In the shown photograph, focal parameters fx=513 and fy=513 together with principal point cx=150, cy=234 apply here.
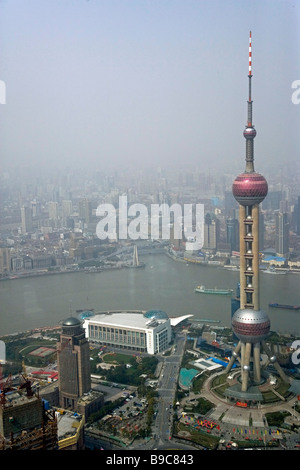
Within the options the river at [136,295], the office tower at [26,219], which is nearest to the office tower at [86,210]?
the office tower at [26,219]

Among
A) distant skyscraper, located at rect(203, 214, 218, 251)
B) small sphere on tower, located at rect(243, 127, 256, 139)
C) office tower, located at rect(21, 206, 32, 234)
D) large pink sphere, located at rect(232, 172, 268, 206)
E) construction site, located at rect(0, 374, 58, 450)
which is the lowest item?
construction site, located at rect(0, 374, 58, 450)

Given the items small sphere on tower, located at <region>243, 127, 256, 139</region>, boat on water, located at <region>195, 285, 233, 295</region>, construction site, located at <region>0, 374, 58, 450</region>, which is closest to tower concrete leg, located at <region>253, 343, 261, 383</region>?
small sphere on tower, located at <region>243, 127, 256, 139</region>

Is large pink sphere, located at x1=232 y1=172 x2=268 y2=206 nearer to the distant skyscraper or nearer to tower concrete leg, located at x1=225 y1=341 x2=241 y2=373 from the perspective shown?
tower concrete leg, located at x1=225 y1=341 x2=241 y2=373

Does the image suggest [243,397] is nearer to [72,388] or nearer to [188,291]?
[72,388]

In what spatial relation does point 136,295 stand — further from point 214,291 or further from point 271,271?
point 271,271

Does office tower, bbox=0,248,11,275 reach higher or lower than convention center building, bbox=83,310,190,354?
higher

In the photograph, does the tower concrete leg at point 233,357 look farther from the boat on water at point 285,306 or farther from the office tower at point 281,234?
the office tower at point 281,234
